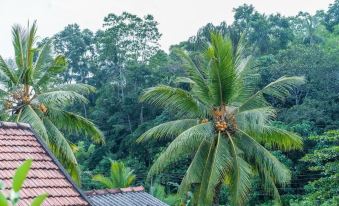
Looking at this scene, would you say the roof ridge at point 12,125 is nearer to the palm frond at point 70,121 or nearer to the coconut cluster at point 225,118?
the coconut cluster at point 225,118

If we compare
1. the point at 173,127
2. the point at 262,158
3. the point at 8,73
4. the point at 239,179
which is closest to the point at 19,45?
the point at 8,73

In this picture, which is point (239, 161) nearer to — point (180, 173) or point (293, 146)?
point (293, 146)

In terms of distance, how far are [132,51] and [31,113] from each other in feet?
80.4

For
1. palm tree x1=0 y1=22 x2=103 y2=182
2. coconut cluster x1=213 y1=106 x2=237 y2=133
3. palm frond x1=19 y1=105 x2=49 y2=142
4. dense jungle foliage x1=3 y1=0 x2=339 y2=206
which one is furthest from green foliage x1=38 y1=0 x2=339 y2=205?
palm frond x1=19 y1=105 x2=49 y2=142

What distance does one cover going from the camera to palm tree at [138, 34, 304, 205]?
38.9 feet

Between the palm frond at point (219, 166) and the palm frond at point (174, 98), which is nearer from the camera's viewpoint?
the palm frond at point (219, 166)

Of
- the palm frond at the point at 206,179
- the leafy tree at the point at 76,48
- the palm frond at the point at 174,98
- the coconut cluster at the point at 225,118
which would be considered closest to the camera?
the palm frond at the point at 206,179

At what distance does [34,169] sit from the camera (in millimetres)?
5117

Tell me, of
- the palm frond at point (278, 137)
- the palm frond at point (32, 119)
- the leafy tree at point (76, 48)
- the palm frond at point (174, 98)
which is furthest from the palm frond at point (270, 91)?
the leafy tree at point (76, 48)

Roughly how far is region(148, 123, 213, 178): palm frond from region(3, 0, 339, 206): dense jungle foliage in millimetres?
9266

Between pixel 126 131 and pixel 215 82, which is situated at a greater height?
pixel 215 82

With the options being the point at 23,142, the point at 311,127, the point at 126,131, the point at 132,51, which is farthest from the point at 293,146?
A: the point at 132,51

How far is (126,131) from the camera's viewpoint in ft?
108

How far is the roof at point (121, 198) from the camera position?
35.6 feet
